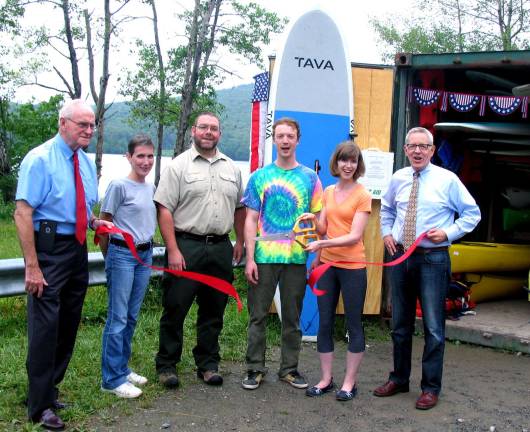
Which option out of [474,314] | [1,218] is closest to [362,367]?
[474,314]

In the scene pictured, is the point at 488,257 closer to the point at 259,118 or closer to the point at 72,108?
the point at 259,118

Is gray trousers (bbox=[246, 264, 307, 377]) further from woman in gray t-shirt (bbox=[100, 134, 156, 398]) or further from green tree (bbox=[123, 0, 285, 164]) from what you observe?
green tree (bbox=[123, 0, 285, 164])

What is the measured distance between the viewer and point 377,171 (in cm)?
577

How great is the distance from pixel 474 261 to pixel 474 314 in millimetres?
678

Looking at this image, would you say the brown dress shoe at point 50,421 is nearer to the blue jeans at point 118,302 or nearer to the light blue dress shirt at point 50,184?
the blue jeans at point 118,302

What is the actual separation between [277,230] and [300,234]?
162mm

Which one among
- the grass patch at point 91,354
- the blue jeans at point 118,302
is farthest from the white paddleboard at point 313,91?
the blue jeans at point 118,302

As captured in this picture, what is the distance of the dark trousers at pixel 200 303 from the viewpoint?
13.5 ft

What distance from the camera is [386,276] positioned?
6.09 m

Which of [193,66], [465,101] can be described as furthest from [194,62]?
[465,101]

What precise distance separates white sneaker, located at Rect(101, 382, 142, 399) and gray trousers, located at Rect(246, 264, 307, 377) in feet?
2.59

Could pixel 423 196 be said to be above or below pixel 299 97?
below

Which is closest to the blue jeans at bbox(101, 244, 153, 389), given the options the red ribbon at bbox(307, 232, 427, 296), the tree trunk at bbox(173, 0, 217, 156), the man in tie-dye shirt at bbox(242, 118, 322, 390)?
the man in tie-dye shirt at bbox(242, 118, 322, 390)

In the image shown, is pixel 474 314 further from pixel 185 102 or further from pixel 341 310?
pixel 185 102
